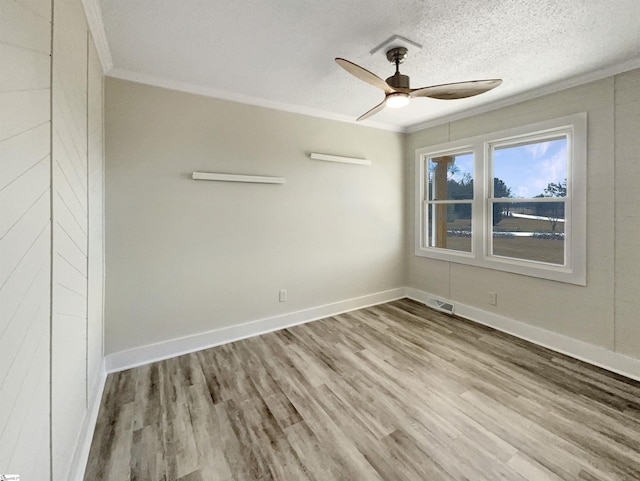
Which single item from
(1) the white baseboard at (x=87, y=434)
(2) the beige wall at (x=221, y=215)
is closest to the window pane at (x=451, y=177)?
(2) the beige wall at (x=221, y=215)

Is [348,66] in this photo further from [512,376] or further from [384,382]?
[512,376]

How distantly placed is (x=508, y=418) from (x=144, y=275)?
9.92 ft

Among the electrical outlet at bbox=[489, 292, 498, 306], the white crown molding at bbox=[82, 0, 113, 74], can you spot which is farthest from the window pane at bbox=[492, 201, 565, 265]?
the white crown molding at bbox=[82, 0, 113, 74]

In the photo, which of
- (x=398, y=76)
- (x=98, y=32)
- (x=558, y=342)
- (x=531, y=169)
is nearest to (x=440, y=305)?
(x=558, y=342)

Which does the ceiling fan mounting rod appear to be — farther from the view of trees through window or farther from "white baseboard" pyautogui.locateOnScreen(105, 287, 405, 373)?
"white baseboard" pyautogui.locateOnScreen(105, 287, 405, 373)

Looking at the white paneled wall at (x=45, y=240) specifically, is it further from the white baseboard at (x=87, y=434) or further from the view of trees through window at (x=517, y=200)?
the view of trees through window at (x=517, y=200)

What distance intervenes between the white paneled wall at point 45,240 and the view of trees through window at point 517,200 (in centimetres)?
377

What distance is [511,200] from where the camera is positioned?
122 inches

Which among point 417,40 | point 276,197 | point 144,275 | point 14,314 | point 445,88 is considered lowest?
point 144,275

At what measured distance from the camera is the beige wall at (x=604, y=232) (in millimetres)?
2271

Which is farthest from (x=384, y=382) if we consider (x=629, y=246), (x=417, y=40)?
(x=417, y=40)

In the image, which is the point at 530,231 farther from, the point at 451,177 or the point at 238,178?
the point at 238,178

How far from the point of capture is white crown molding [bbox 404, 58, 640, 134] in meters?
2.26

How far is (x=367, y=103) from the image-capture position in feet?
10.2
